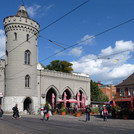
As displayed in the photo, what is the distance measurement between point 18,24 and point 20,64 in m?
7.08

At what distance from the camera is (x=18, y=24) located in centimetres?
3712

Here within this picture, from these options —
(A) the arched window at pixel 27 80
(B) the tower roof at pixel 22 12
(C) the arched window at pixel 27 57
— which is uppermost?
(B) the tower roof at pixel 22 12

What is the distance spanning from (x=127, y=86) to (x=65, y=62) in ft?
90.4

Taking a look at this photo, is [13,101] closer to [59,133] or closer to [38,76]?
[38,76]

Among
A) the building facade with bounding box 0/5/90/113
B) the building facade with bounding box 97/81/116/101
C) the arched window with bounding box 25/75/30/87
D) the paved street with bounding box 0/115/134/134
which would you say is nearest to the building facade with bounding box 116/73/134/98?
the building facade with bounding box 0/5/90/113

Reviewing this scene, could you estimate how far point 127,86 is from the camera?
4050cm

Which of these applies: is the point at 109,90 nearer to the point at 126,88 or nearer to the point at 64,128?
the point at 126,88

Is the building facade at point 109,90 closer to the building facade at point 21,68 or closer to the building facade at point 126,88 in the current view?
the building facade at point 126,88

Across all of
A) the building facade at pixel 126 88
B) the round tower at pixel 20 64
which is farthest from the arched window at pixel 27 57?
the building facade at pixel 126 88

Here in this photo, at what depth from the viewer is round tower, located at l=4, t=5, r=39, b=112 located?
35.7 m

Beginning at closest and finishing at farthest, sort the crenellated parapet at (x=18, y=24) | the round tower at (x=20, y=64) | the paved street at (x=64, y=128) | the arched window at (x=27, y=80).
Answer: the paved street at (x=64, y=128) < the round tower at (x=20, y=64) < the crenellated parapet at (x=18, y=24) < the arched window at (x=27, y=80)

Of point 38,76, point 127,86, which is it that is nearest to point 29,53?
point 38,76

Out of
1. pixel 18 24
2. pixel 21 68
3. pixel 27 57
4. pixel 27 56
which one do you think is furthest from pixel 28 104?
pixel 18 24

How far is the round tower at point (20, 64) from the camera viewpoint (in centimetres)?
3572
